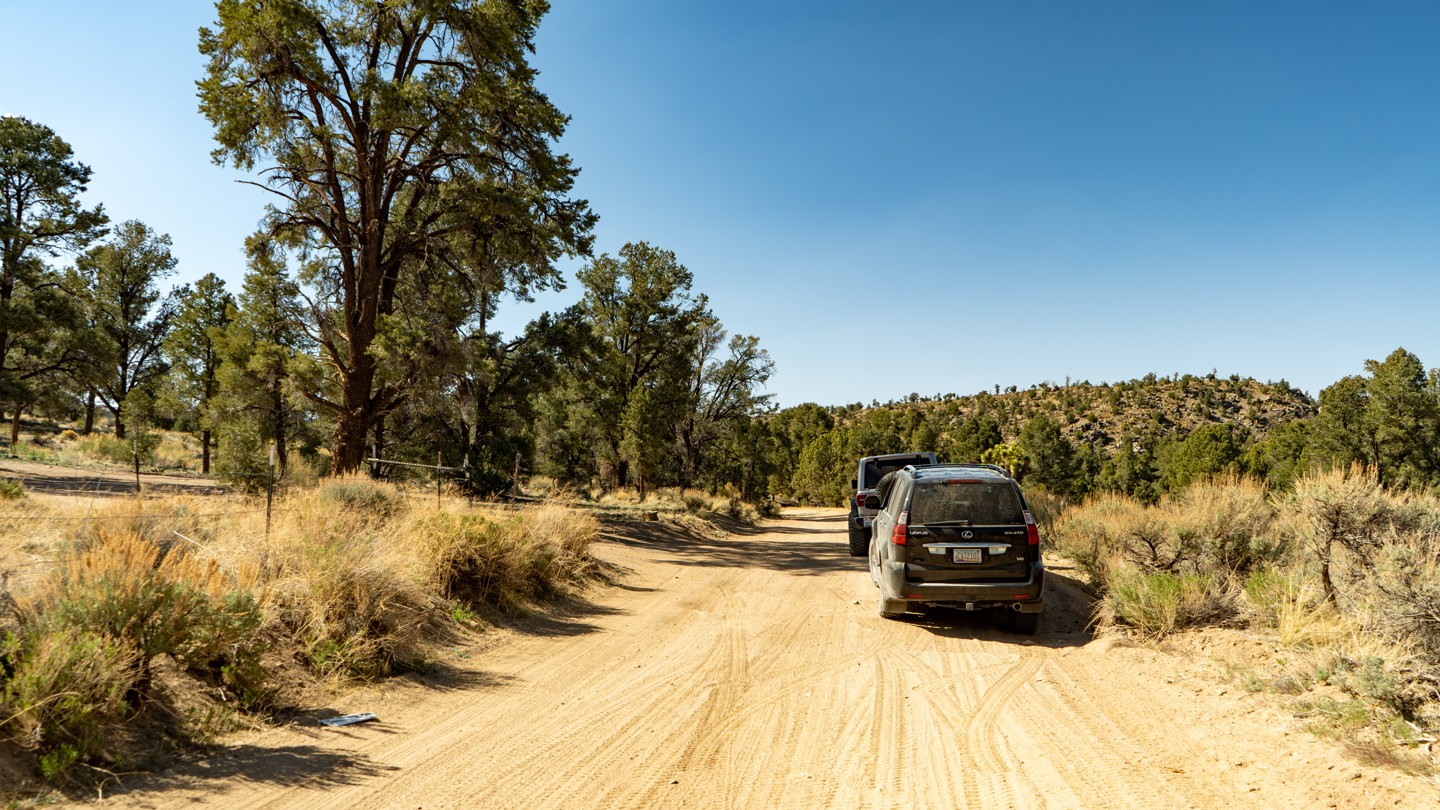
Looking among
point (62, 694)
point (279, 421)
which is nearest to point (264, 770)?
point (62, 694)

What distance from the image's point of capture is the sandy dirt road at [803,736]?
13.3 feet

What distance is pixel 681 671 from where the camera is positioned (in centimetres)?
693

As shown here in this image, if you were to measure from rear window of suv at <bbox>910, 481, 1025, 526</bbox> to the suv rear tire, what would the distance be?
8.22 meters

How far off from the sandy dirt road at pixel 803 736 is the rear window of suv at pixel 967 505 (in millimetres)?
1444

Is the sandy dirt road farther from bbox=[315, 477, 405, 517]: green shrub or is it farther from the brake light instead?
bbox=[315, 477, 405, 517]: green shrub

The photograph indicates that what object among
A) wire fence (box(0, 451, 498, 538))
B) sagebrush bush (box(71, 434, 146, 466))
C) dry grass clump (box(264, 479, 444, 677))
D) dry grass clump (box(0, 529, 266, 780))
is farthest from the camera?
sagebrush bush (box(71, 434, 146, 466))

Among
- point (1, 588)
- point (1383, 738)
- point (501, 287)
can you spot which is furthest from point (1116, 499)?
point (501, 287)

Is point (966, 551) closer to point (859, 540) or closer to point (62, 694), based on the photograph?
point (62, 694)

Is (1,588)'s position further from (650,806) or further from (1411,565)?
(1411,565)

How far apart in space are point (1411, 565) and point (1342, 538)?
5.60ft

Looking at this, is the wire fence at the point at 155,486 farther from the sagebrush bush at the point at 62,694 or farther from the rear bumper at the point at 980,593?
the rear bumper at the point at 980,593

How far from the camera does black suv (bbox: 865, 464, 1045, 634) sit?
26.8ft

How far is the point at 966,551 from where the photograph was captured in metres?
8.26

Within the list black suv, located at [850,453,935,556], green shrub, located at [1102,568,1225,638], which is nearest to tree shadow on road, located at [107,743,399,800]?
green shrub, located at [1102,568,1225,638]
